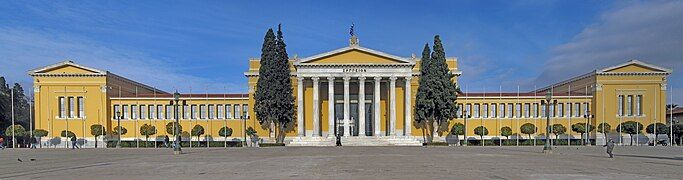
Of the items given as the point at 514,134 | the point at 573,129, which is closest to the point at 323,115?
the point at 514,134

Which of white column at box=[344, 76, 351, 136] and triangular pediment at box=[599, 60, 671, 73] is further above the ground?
triangular pediment at box=[599, 60, 671, 73]

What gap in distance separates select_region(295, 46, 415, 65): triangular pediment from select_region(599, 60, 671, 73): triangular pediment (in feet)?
84.5

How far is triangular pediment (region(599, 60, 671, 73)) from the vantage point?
228ft

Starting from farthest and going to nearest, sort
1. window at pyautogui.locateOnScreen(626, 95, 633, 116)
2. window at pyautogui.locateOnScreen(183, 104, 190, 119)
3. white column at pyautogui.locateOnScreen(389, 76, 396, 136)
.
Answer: window at pyautogui.locateOnScreen(183, 104, 190, 119), window at pyautogui.locateOnScreen(626, 95, 633, 116), white column at pyautogui.locateOnScreen(389, 76, 396, 136)

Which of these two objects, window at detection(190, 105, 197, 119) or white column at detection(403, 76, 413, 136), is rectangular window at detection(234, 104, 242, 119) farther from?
white column at detection(403, 76, 413, 136)

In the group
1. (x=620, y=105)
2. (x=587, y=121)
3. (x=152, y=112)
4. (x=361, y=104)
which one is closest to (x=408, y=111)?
(x=361, y=104)

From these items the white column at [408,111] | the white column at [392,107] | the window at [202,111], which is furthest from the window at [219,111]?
the white column at [408,111]

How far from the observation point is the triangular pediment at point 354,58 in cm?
6581

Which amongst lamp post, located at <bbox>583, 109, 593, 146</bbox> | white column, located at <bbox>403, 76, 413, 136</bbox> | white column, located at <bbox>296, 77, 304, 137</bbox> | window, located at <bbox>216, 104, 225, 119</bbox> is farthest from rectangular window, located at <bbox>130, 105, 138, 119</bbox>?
lamp post, located at <bbox>583, 109, 593, 146</bbox>

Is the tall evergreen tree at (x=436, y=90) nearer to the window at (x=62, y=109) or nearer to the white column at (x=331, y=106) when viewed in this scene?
the white column at (x=331, y=106)

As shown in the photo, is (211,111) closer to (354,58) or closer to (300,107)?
(300,107)

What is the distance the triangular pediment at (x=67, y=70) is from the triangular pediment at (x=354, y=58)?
1016 inches

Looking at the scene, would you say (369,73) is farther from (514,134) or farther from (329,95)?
(514,134)

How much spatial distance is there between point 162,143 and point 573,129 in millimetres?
48309
